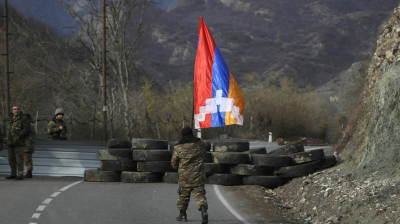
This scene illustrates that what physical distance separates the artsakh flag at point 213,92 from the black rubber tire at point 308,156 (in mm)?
1686

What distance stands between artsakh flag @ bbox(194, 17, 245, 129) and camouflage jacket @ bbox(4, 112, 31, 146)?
4676 mm

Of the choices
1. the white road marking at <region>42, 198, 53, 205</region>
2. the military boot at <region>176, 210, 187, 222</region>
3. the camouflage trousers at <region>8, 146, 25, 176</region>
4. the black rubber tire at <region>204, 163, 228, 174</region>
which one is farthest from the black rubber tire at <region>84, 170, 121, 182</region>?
the military boot at <region>176, 210, 187, 222</region>

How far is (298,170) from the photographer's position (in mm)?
15828

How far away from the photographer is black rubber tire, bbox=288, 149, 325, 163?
15.9 m

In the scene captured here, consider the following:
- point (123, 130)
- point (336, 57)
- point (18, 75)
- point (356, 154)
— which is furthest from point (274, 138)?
point (336, 57)

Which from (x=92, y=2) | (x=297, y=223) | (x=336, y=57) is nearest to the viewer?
(x=297, y=223)

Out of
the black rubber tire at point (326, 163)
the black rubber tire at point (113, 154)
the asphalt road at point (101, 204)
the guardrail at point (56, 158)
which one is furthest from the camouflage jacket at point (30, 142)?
the black rubber tire at point (326, 163)

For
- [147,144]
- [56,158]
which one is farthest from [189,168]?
[56,158]

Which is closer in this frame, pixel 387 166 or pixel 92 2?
pixel 387 166

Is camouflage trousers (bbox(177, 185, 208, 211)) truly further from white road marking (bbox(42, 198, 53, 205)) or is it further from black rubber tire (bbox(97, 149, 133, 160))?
black rubber tire (bbox(97, 149, 133, 160))

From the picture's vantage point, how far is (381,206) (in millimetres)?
A: 10312

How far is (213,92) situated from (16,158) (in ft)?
18.7

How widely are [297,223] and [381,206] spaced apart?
4.92ft

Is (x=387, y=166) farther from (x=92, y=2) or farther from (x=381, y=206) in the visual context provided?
(x=92, y=2)
